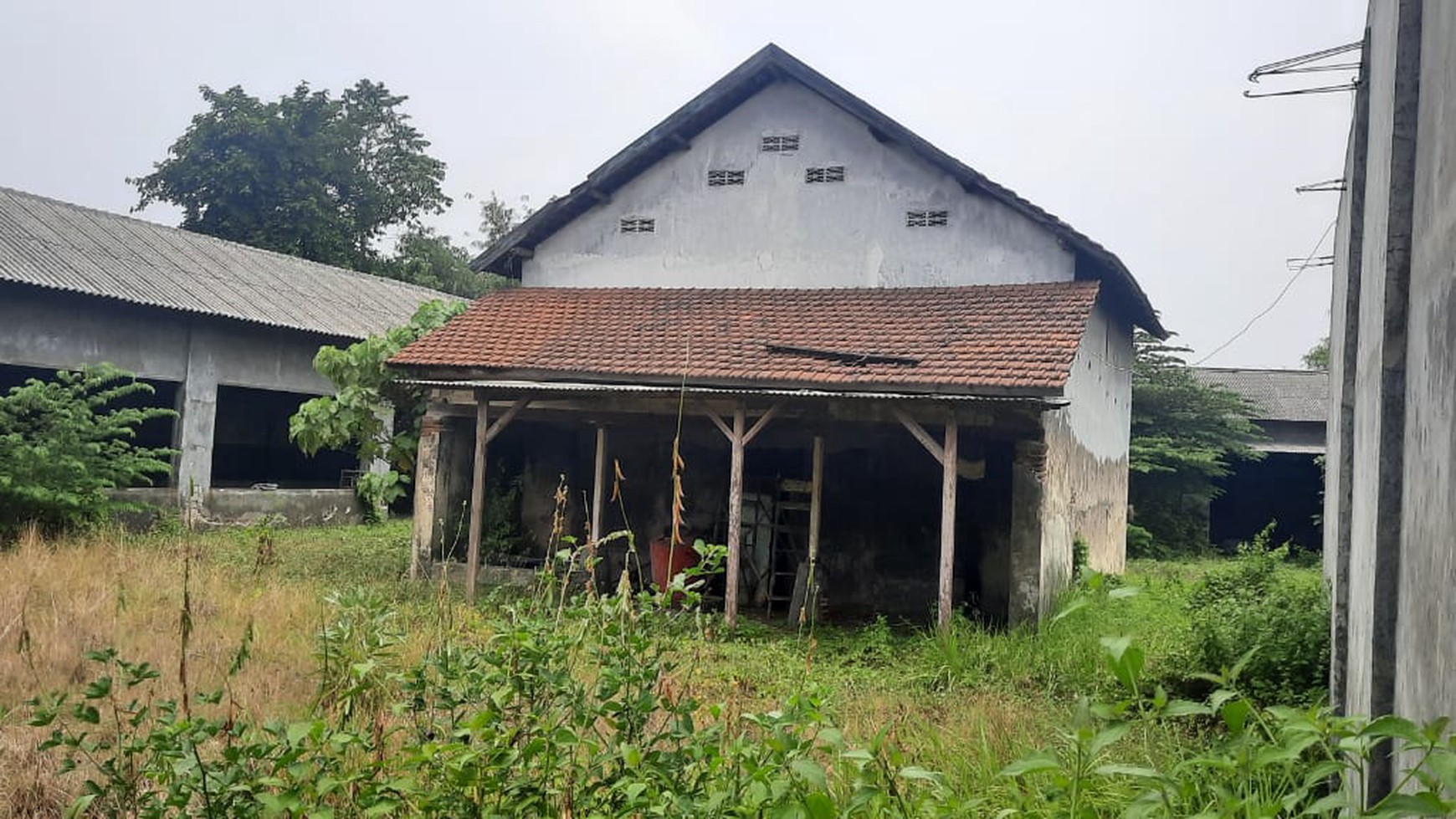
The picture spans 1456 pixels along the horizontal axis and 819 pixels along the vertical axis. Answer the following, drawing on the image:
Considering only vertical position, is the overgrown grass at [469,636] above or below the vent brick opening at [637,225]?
below

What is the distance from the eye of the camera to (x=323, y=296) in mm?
22594

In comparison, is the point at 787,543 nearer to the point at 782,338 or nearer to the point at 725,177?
the point at 782,338

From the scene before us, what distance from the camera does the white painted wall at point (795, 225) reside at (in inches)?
522

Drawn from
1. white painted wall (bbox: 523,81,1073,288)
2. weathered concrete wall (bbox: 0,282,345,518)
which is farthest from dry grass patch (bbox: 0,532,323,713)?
white painted wall (bbox: 523,81,1073,288)

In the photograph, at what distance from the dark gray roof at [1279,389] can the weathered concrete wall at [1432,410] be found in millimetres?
23724

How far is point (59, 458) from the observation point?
13523 mm

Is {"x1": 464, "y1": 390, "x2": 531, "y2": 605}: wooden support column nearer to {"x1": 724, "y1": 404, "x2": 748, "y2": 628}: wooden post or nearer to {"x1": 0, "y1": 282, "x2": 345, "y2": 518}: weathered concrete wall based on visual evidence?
{"x1": 724, "y1": 404, "x2": 748, "y2": 628}: wooden post

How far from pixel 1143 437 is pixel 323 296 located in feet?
58.3

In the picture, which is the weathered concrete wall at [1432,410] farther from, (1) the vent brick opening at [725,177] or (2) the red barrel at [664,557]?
(1) the vent brick opening at [725,177]

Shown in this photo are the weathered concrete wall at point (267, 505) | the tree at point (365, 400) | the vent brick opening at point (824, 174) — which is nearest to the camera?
the vent brick opening at point (824, 174)

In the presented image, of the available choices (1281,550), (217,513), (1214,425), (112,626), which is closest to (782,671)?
(112,626)

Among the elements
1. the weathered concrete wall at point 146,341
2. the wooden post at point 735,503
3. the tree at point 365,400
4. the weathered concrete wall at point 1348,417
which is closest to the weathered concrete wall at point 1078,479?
the wooden post at point 735,503

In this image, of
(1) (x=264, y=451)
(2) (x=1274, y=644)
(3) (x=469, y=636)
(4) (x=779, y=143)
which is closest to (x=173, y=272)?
(1) (x=264, y=451)

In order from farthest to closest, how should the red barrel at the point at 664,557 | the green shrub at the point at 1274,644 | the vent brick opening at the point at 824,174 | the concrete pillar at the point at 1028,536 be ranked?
the vent brick opening at the point at 824,174 < the red barrel at the point at 664,557 < the concrete pillar at the point at 1028,536 < the green shrub at the point at 1274,644
